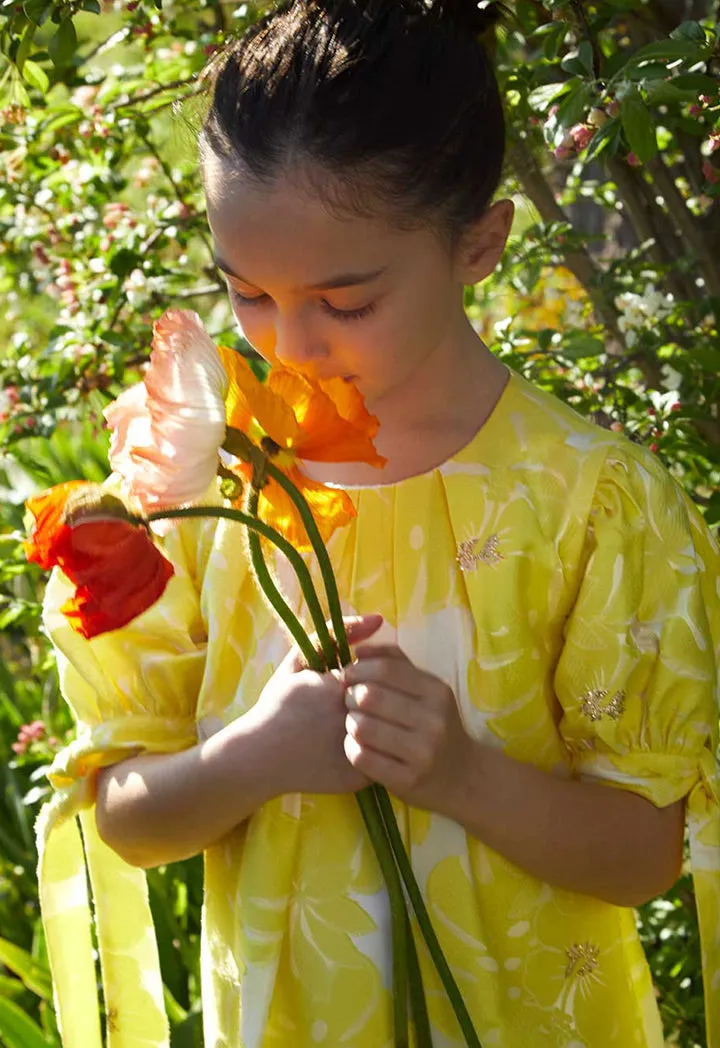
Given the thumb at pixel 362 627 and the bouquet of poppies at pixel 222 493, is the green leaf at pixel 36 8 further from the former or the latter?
the thumb at pixel 362 627

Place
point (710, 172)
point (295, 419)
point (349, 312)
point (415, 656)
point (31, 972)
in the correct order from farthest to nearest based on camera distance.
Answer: point (31, 972) < point (710, 172) < point (415, 656) < point (349, 312) < point (295, 419)

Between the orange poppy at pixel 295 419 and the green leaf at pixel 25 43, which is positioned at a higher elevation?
the green leaf at pixel 25 43

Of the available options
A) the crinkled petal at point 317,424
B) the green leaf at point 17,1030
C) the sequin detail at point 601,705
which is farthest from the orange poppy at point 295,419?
the green leaf at point 17,1030

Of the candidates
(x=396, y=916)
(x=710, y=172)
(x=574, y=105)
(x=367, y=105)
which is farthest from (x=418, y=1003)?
(x=710, y=172)

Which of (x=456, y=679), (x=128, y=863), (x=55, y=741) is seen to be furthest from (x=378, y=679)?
(x=55, y=741)

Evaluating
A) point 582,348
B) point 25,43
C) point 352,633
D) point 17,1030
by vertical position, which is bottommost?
point 17,1030

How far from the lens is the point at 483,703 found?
1165mm

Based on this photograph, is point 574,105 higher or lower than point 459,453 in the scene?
higher

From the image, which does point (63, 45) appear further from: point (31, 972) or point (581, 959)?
point (31, 972)

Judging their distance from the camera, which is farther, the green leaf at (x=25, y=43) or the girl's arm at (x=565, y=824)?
the green leaf at (x=25, y=43)

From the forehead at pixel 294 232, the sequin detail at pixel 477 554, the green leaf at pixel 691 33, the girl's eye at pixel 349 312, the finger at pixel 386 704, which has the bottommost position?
the finger at pixel 386 704

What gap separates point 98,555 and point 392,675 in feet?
0.97

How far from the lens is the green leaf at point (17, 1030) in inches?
67.5

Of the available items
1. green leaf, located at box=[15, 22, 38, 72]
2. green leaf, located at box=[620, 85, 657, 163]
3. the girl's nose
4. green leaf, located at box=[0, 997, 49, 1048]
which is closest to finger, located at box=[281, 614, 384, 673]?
the girl's nose
